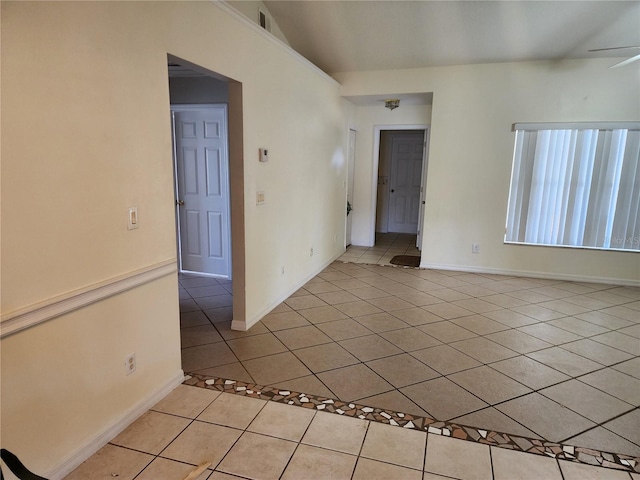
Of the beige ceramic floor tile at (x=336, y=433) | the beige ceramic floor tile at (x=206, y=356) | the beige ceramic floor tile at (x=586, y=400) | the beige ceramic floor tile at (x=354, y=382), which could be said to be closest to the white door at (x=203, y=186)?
the beige ceramic floor tile at (x=206, y=356)

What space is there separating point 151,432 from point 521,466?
1.92 meters

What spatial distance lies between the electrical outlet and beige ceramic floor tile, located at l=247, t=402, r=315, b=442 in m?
0.72

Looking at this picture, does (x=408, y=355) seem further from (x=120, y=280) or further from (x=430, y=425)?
(x=120, y=280)

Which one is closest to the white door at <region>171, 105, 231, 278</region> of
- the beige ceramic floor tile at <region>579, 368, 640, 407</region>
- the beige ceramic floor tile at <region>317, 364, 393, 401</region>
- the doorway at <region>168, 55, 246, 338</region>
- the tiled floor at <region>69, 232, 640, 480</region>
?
the doorway at <region>168, 55, 246, 338</region>

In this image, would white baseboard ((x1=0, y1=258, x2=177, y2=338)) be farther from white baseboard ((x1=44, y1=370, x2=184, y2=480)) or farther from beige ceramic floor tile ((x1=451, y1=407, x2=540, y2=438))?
beige ceramic floor tile ((x1=451, y1=407, x2=540, y2=438))

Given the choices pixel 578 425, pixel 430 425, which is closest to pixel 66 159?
pixel 430 425

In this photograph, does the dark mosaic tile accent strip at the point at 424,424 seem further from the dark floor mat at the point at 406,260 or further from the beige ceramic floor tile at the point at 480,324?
the dark floor mat at the point at 406,260

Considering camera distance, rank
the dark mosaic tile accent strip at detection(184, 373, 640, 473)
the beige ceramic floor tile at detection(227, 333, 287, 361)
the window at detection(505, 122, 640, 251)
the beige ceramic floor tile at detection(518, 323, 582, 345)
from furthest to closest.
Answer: the window at detection(505, 122, 640, 251) < the beige ceramic floor tile at detection(518, 323, 582, 345) < the beige ceramic floor tile at detection(227, 333, 287, 361) < the dark mosaic tile accent strip at detection(184, 373, 640, 473)

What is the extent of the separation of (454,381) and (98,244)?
236cm

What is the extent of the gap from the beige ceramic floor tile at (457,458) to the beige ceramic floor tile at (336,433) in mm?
365

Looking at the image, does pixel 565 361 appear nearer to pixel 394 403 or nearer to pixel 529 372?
pixel 529 372

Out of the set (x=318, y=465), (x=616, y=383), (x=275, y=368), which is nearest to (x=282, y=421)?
(x=318, y=465)

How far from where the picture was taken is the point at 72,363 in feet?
5.92

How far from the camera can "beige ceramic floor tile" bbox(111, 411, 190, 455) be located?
2021mm
